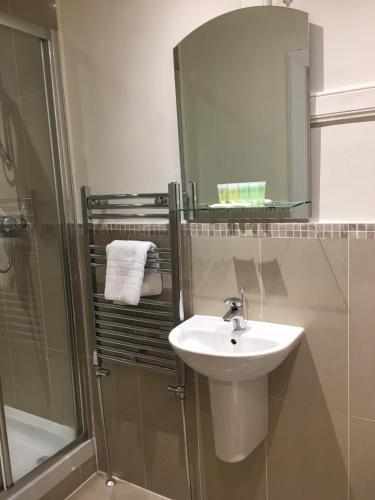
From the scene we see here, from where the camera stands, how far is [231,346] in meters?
1.57

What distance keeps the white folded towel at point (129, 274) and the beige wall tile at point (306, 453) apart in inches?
25.9

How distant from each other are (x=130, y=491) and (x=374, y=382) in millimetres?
1274

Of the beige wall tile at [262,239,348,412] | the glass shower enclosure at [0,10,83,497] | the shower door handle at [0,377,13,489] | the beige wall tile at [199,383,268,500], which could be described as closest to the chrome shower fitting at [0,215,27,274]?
the glass shower enclosure at [0,10,83,497]

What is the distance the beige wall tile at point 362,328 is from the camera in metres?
1.38

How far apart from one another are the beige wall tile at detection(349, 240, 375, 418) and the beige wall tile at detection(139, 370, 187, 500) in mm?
753

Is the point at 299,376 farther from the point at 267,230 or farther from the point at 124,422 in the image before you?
the point at 124,422

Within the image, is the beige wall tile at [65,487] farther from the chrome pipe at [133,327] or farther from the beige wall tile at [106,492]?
the chrome pipe at [133,327]

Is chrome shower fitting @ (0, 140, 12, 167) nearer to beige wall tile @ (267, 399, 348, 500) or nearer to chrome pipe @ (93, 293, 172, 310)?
chrome pipe @ (93, 293, 172, 310)

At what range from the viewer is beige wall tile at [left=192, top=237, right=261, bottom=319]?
160cm

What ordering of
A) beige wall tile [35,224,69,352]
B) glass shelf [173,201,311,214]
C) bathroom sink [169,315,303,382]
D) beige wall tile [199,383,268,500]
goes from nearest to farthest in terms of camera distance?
bathroom sink [169,315,303,382] < glass shelf [173,201,311,214] < beige wall tile [199,383,268,500] < beige wall tile [35,224,69,352]

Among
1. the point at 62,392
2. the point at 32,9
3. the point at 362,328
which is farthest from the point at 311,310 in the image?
the point at 32,9

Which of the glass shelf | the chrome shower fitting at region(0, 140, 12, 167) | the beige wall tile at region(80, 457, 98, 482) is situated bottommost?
the beige wall tile at region(80, 457, 98, 482)

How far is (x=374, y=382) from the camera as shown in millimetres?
1429

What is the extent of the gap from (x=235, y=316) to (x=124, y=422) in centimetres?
90
